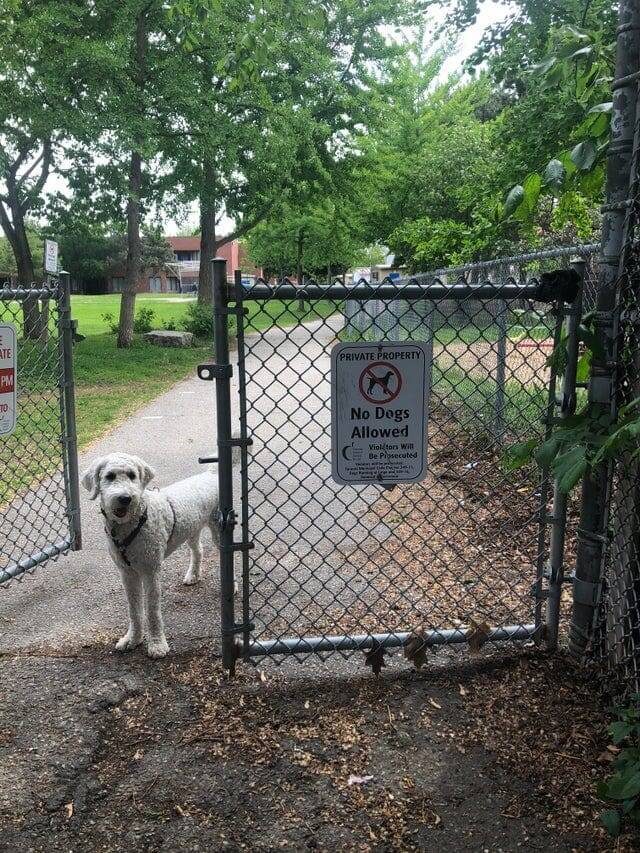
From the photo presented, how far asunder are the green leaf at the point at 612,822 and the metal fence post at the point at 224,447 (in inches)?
60.5

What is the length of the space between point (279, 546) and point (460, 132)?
18362mm

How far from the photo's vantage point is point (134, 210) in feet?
54.9

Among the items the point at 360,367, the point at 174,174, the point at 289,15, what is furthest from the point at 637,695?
the point at 174,174

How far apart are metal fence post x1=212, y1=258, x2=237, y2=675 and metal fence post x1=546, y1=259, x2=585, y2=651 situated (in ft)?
4.35

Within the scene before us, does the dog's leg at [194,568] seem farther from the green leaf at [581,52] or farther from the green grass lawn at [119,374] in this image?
the green grass lawn at [119,374]

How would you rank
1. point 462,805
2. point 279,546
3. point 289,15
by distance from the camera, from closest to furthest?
point 462,805 → point 289,15 → point 279,546

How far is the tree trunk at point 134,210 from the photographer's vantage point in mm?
14352

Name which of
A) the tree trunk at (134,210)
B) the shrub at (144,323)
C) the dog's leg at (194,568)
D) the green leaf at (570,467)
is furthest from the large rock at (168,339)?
the green leaf at (570,467)

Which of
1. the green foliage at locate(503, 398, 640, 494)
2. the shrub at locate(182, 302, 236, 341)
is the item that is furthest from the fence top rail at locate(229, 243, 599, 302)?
the shrub at locate(182, 302, 236, 341)

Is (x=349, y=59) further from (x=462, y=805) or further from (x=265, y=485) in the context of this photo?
(x=462, y=805)

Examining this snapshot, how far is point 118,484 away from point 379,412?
130 centimetres

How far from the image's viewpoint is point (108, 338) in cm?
2009

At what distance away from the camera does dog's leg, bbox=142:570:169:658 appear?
3.18 metres

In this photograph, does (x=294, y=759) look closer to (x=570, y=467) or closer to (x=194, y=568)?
(x=570, y=467)
